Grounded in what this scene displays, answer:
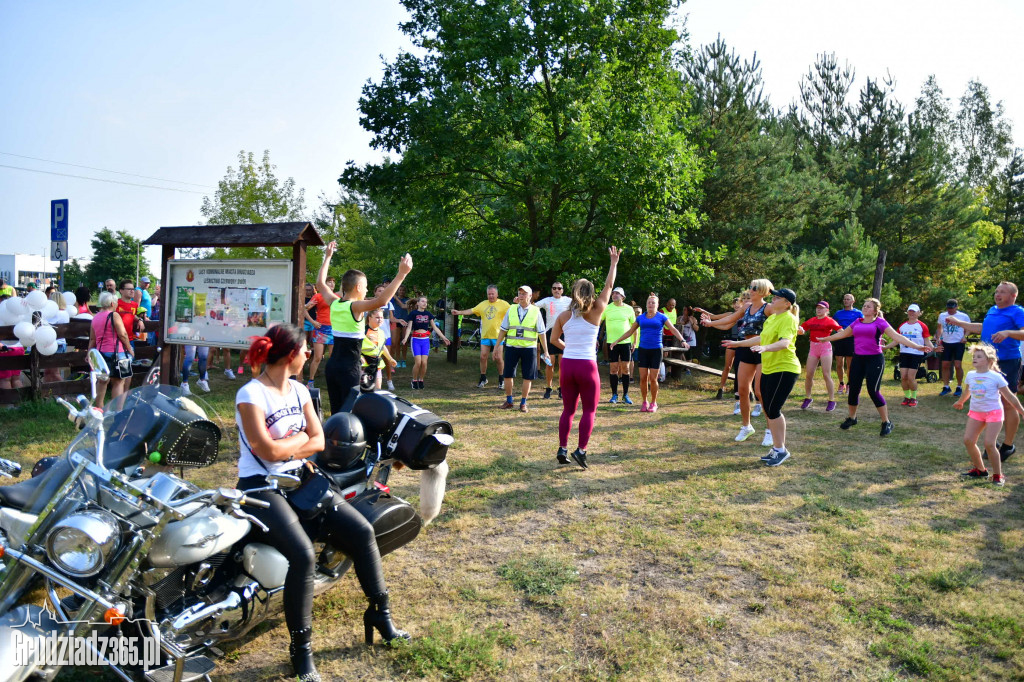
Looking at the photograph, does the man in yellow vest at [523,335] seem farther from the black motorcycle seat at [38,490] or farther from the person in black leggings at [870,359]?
the black motorcycle seat at [38,490]

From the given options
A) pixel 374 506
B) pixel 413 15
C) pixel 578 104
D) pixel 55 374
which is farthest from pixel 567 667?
pixel 413 15

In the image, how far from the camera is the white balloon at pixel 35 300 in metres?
9.13

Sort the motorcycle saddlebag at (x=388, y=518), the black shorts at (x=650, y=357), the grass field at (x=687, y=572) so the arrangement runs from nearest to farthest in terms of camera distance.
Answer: the grass field at (x=687, y=572) < the motorcycle saddlebag at (x=388, y=518) < the black shorts at (x=650, y=357)

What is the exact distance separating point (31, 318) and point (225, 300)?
8.21ft

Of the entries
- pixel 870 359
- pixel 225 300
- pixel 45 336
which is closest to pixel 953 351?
pixel 870 359

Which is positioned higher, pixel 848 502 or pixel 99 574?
pixel 99 574

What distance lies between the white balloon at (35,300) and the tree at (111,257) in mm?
58447

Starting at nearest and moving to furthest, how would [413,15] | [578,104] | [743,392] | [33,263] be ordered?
1. [743,392]
2. [578,104]
3. [413,15]
4. [33,263]

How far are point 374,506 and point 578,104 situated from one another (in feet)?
43.8

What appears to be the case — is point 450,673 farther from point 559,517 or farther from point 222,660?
point 559,517

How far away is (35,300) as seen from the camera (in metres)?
9.18

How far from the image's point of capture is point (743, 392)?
845 centimetres

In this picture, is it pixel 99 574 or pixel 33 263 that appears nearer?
pixel 99 574

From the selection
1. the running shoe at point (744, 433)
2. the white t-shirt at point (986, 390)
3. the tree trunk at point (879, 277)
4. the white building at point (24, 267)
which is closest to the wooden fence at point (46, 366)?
the running shoe at point (744, 433)
